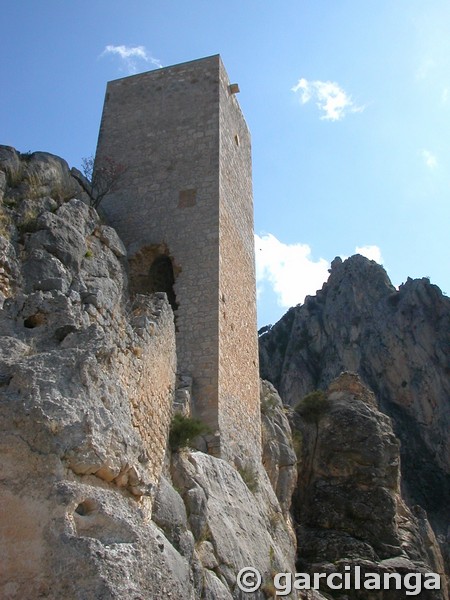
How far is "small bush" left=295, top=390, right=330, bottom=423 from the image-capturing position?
19.5 meters

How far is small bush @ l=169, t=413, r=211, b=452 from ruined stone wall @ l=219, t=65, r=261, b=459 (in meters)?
1.43

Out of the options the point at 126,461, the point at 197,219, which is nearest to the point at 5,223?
the point at 197,219

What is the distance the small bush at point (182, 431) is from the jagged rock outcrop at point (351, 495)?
6218 millimetres

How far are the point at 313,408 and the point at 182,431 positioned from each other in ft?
35.6

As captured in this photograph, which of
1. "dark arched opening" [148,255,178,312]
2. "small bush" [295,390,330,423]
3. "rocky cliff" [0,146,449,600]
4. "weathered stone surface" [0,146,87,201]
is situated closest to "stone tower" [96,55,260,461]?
"dark arched opening" [148,255,178,312]

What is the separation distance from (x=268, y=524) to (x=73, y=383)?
769 cm

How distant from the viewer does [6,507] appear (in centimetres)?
431

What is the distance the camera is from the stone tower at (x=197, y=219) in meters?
11.5

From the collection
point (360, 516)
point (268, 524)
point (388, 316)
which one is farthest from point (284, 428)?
point (388, 316)

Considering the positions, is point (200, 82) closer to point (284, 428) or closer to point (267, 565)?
point (284, 428)

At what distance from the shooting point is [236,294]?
1318cm

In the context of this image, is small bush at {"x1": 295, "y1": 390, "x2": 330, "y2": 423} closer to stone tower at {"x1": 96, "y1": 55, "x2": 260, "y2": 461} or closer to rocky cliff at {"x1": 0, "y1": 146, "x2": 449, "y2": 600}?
rocky cliff at {"x1": 0, "y1": 146, "x2": 449, "y2": 600}

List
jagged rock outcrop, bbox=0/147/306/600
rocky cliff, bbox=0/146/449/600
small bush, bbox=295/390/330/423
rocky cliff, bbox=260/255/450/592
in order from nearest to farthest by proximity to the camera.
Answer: jagged rock outcrop, bbox=0/147/306/600 < rocky cliff, bbox=0/146/449/600 < rocky cliff, bbox=260/255/450/592 < small bush, bbox=295/390/330/423

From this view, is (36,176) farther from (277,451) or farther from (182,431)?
(277,451)
